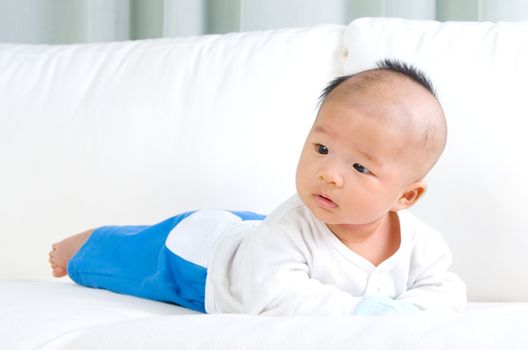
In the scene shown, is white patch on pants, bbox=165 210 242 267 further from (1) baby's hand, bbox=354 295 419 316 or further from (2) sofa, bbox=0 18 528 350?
(1) baby's hand, bbox=354 295 419 316

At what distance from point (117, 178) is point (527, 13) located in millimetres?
1013

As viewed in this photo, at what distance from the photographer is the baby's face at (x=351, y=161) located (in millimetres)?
1179

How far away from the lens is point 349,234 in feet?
4.16

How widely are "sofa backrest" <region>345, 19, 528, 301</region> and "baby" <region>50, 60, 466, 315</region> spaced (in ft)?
0.83

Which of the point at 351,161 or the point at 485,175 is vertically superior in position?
the point at 351,161

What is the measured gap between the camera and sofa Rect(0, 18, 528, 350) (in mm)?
1562

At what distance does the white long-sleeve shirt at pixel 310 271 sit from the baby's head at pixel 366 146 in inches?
1.8

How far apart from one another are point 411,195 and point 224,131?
49cm

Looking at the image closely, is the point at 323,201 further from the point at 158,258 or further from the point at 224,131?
the point at 224,131

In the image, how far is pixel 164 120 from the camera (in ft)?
5.61

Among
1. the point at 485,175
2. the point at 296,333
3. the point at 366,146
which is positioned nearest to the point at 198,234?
the point at 366,146

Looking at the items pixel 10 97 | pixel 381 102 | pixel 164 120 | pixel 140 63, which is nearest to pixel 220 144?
pixel 164 120

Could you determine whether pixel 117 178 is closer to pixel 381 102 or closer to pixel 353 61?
pixel 353 61

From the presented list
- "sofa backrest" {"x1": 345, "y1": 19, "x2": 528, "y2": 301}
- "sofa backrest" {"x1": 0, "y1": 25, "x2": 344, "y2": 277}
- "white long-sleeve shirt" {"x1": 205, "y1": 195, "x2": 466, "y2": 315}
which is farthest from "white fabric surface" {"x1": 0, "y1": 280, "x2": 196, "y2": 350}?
"sofa backrest" {"x1": 345, "y1": 19, "x2": 528, "y2": 301}
